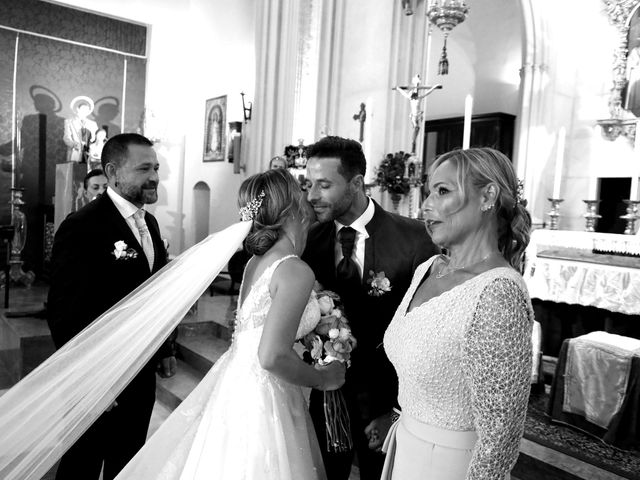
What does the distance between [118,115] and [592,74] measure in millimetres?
7735

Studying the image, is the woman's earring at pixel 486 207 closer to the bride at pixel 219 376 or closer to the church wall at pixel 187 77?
the bride at pixel 219 376

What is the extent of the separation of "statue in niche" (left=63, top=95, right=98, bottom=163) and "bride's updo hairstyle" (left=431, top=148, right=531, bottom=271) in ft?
27.7

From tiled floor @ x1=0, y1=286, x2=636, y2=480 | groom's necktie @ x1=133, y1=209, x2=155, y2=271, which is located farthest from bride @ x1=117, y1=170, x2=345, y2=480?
tiled floor @ x1=0, y1=286, x2=636, y2=480

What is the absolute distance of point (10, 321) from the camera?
585cm

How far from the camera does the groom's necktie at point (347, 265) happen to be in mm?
2342

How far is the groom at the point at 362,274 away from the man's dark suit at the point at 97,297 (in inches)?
36.6

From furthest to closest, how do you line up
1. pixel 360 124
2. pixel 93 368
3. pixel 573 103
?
pixel 573 103 < pixel 360 124 < pixel 93 368

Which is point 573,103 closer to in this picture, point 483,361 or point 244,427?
point 244,427

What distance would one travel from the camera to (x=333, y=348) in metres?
2.06

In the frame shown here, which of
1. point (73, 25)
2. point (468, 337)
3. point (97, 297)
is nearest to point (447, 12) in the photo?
point (97, 297)

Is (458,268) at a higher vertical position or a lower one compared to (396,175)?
lower

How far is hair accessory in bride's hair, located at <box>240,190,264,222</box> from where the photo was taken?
2033 millimetres

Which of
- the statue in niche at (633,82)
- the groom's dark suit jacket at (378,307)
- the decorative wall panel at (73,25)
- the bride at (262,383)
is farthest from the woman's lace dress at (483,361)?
the decorative wall panel at (73,25)

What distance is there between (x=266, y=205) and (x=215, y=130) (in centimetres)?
830
